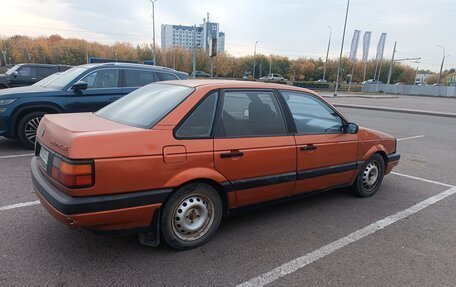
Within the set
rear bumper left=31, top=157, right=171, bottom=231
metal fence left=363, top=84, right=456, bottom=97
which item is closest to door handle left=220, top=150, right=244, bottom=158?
rear bumper left=31, top=157, right=171, bottom=231

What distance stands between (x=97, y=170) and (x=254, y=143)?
5.06ft

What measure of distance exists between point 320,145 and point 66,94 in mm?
5277

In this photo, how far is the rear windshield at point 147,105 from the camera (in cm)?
315

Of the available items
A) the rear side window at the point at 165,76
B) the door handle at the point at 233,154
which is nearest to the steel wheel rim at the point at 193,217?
the door handle at the point at 233,154

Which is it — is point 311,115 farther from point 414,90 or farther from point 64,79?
Answer: point 414,90

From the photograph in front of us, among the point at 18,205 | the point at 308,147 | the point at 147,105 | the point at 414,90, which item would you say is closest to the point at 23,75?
the point at 18,205

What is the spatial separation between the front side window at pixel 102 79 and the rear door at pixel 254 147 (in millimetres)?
4671

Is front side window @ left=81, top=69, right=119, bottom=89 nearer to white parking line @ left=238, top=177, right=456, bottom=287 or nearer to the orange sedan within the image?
the orange sedan

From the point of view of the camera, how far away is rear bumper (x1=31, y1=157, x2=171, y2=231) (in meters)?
2.61

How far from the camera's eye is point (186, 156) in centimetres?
296

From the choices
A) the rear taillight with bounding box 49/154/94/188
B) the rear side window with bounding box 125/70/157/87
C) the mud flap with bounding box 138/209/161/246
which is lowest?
the mud flap with bounding box 138/209/161/246

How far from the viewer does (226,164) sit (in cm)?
323

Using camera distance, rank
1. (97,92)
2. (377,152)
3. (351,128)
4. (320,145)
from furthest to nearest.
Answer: (97,92) → (377,152) → (351,128) → (320,145)

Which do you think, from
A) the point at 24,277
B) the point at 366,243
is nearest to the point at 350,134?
the point at 366,243
